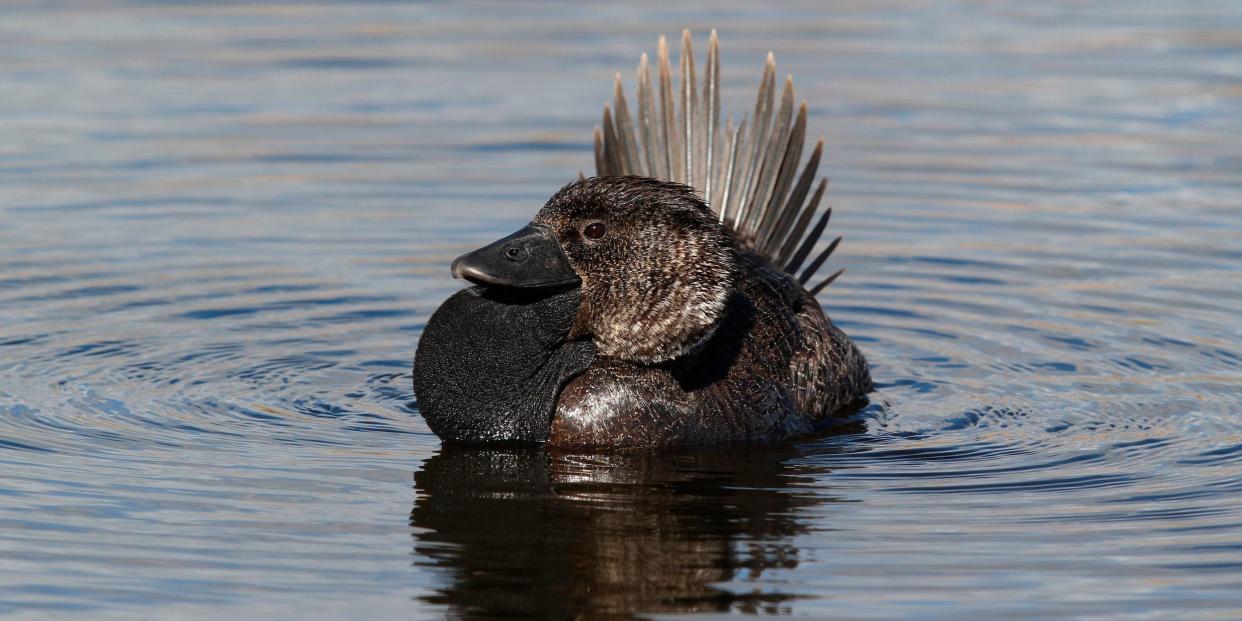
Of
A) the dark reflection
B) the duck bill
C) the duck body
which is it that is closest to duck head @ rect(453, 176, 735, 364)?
the duck bill

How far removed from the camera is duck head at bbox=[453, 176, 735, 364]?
287 inches

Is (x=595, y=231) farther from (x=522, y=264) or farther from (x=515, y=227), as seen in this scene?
(x=515, y=227)

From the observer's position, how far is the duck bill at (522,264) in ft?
23.5

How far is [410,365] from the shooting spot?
9125 mm

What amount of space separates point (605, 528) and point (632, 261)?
1.20 metres

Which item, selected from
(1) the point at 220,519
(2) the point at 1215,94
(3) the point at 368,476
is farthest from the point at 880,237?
(1) the point at 220,519

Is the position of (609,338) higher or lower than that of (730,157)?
lower

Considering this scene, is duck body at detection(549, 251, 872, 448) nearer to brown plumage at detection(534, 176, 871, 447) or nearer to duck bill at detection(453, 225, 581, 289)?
brown plumage at detection(534, 176, 871, 447)

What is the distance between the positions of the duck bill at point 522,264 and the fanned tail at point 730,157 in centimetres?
202

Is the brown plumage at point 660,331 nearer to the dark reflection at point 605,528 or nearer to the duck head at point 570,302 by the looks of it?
the duck head at point 570,302

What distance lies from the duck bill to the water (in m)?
0.74

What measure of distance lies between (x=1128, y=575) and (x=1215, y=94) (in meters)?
9.30

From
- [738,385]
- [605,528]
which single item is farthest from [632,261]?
[605,528]

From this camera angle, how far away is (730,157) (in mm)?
9273
